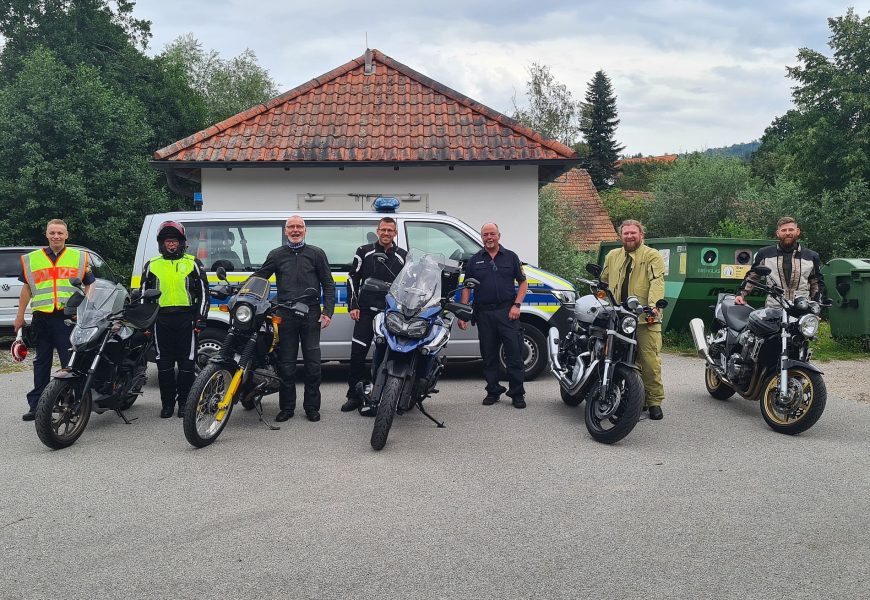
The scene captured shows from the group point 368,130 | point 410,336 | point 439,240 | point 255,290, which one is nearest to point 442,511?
point 410,336

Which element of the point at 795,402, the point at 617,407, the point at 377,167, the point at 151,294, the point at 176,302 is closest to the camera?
the point at 617,407

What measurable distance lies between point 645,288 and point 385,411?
8.99 ft

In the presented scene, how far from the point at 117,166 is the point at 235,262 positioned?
566 inches

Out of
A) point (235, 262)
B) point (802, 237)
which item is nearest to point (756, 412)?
point (235, 262)

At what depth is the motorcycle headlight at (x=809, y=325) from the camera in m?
6.33

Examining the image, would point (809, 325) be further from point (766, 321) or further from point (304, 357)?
point (304, 357)

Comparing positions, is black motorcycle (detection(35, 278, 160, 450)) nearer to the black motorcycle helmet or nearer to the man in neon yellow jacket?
the black motorcycle helmet

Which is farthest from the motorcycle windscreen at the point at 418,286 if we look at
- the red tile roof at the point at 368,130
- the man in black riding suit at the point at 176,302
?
the red tile roof at the point at 368,130

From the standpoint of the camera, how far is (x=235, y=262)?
8.50 metres

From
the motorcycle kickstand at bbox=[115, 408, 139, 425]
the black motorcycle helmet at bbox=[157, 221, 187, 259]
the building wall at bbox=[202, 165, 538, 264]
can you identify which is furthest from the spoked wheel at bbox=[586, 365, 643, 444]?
the building wall at bbox=[202, 165, 538, 264]

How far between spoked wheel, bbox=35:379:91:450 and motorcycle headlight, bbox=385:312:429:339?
2.55 m

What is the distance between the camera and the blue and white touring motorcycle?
19.3 feet

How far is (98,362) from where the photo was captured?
20.9 feet

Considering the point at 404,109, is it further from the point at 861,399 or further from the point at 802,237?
the point at 802,237
